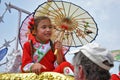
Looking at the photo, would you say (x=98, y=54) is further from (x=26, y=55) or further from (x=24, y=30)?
(x=24, y=30)

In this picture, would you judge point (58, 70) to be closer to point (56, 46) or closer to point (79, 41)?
point (56, 46)

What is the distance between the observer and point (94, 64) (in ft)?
5.03

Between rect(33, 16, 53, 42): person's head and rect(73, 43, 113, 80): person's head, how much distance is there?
1486 millimetres

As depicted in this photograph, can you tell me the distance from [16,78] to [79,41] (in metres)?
1.20

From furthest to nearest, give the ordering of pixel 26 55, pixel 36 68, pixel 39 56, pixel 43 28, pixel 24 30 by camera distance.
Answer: pixel 24 30
pixel 43 28
pixel 39 56
pixel 26 55
pixel 36 68

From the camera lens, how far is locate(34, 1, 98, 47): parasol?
309cm

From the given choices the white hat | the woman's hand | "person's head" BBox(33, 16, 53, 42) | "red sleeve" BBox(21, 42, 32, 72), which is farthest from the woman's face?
the white hat

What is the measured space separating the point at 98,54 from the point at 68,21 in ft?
5.22

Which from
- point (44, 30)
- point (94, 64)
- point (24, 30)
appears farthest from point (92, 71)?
point (24, 30)

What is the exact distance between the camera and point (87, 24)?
127 inches

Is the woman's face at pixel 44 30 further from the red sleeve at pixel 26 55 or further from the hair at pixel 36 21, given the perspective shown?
the red sleeve at pixel 26 55

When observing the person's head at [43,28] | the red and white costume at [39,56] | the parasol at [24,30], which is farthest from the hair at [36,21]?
the parasol at [24,30]

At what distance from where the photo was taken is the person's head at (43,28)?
10.0 feet

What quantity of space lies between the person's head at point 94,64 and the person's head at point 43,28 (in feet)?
4.88
